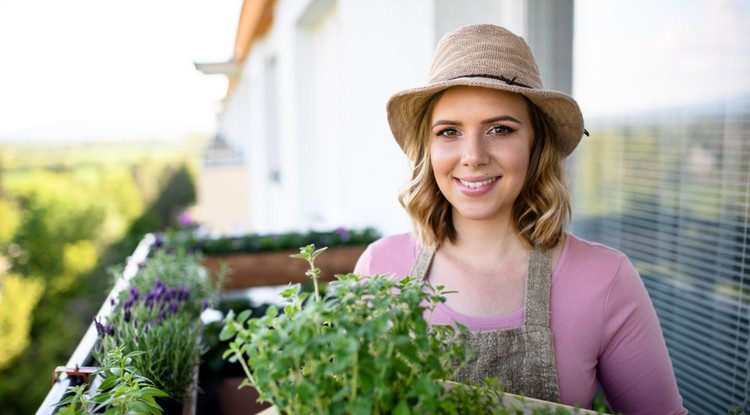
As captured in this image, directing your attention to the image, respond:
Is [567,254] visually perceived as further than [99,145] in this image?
No

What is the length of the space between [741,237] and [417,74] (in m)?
1.46

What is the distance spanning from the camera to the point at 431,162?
1.45 metres

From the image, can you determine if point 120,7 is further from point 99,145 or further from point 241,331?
point 99,145

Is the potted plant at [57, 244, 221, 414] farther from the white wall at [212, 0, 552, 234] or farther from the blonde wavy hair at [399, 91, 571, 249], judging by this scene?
the white wall at [212, 0, 552, 234]

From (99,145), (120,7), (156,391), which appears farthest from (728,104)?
(99,145)

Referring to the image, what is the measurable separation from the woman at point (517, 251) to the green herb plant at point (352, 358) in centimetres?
41

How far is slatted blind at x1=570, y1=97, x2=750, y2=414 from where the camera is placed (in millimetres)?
1593

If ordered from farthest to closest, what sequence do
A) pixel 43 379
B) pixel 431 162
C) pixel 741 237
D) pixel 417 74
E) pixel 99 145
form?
pixel 99 145 → pixel 43 379 → pixel 417 74 → pixel 741 237 → pixel 431 162

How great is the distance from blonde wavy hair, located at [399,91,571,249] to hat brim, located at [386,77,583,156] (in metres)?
0.02

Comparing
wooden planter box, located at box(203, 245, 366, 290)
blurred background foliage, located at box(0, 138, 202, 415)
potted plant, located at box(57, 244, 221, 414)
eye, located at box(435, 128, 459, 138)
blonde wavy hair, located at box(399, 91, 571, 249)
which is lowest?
blurred background foliage, located at box(0, 138, 202, 415)

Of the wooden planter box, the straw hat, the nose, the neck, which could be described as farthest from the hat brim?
the wooden planter box

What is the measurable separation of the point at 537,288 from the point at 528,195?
0.25 m

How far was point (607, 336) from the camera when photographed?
4.15ft

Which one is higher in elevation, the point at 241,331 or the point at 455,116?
the point at 455,116
